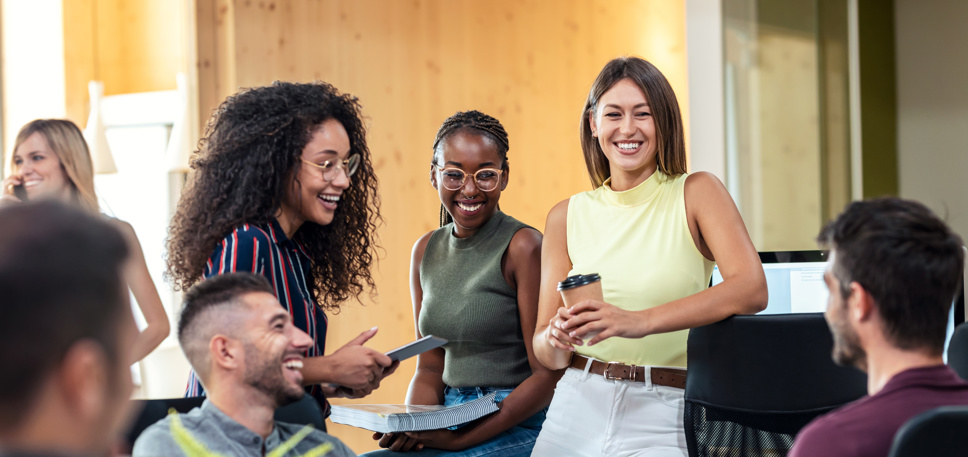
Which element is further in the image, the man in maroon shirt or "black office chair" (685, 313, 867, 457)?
"black office chair" (685, 313, 867, 457)

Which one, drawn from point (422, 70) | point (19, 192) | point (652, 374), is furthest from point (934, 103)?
point (19, 192)

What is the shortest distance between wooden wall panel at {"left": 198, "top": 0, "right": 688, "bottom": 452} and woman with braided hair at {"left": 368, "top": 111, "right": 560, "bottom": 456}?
1253mm

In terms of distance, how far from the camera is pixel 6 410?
2.04ft

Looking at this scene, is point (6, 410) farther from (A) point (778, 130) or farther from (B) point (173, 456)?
(A) point (778, 130)

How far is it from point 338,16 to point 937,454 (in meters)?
4.10

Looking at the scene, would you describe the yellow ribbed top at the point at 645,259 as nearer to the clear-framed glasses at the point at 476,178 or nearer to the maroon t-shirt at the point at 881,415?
the clear-framed glasses at the point at 476,178

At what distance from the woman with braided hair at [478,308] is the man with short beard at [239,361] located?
0.61 meters

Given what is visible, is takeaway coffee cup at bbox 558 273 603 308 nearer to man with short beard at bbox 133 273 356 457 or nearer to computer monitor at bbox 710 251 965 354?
man with short beard at bbox 133 273 356 457

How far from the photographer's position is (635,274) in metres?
1.84

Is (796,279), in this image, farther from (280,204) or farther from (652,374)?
(280,204)

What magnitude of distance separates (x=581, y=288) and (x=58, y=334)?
1.14 m

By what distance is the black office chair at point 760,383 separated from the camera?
60.1 inches

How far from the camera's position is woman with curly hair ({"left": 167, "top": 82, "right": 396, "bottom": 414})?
6.01 ft

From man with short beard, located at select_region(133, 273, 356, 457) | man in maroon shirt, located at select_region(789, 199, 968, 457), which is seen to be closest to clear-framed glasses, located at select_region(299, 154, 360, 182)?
man with short beard, located at select_region(133, 273, 356, 457)
